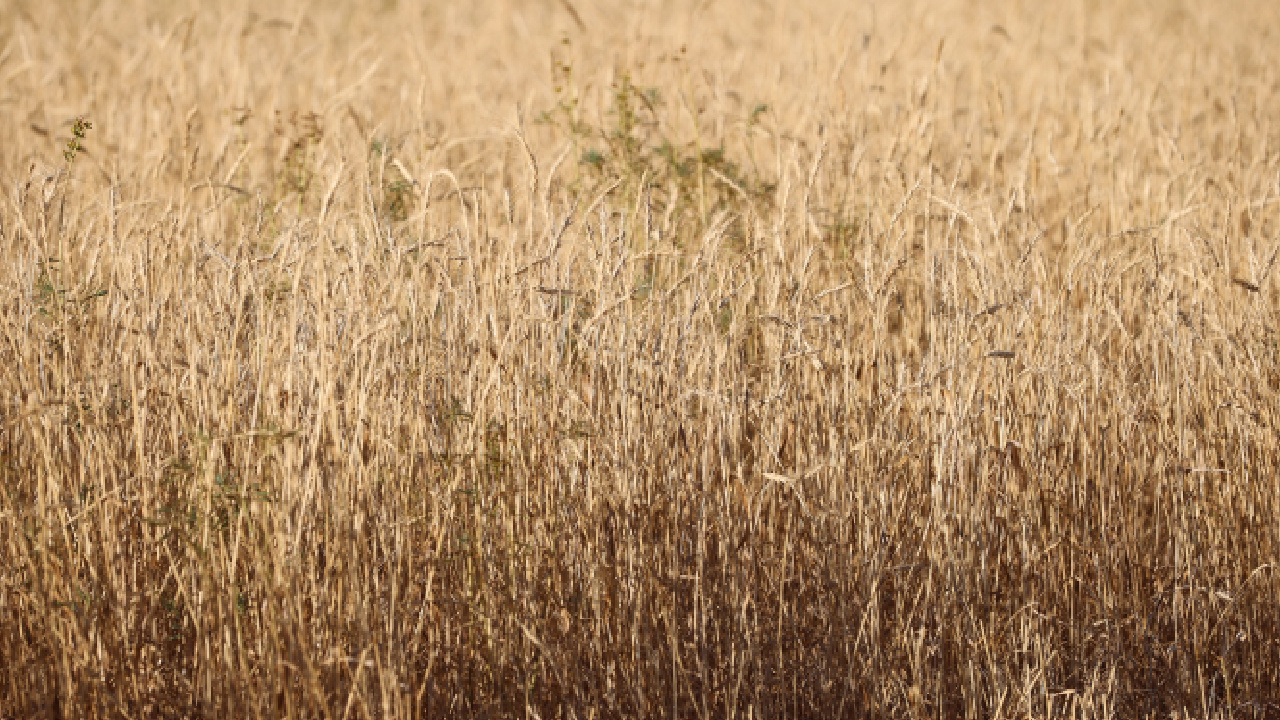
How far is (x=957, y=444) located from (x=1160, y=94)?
3780mm

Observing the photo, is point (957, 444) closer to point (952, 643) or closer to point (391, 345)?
point (952, 643)

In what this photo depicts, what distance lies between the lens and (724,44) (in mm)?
6633

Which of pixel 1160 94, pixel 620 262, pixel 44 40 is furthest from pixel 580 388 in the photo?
pixel 44 40

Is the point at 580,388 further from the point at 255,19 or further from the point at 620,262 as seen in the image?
the point at 255,19

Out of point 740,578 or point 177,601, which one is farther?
point 740,578

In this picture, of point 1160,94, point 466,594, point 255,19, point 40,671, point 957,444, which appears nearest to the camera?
point 40,671

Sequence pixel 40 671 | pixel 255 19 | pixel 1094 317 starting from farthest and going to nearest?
pixel 255 19, pixel 1094 317, pixel 40 671

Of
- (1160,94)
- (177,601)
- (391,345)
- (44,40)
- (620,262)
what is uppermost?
(44,40)

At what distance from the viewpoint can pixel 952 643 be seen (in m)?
2.54

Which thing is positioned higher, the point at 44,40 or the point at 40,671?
the point at 44,40

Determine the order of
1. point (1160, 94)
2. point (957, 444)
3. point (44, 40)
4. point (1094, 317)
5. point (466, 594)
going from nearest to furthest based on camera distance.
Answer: point (466, 594) < point (957, 444) < point (1094, 317) < point (1160, 94) < point (44, 40)

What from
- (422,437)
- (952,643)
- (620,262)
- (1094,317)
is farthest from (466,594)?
(1094,317)

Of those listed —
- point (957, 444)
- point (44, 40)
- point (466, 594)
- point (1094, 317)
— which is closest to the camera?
point (466, 594)

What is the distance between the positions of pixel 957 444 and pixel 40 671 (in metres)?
1.82
